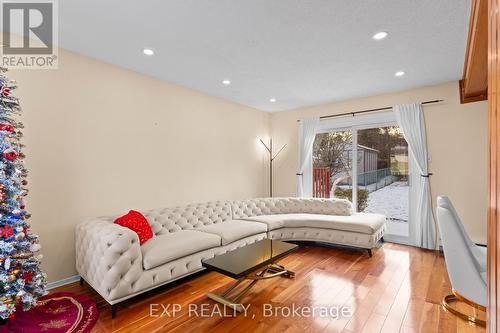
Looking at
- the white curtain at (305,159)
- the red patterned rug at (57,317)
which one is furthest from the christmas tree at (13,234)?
the white curtain at (305,159)

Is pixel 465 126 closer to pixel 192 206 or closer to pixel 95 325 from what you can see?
pixel 192 206

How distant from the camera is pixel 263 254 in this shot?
2588mm

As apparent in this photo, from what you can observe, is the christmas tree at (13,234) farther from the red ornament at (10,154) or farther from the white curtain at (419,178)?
the white curtain at (419,178)

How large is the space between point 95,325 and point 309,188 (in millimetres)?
4236

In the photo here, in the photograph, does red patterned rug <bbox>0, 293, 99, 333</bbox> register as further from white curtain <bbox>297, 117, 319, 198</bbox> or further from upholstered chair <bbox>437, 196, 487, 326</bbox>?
white curtain <bbox>297, 117, 319, 198</bbox>

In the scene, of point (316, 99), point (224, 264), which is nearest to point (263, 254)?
point (224, 264)

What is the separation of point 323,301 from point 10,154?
10.1 feet

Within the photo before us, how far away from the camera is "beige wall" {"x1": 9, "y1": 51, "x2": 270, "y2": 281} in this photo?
262 cm

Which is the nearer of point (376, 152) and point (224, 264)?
point (224, 264)

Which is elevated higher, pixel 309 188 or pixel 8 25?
pixel 8 25

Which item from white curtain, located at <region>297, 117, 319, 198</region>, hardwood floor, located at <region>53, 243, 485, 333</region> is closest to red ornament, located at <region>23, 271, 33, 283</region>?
hardwood floor, located at <region>53, 243, 485, 333</region>

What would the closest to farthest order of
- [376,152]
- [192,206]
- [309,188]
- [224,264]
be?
[224,264], [192,206], [376,152], [309,188]

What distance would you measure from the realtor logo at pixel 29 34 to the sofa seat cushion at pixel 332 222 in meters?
3.41

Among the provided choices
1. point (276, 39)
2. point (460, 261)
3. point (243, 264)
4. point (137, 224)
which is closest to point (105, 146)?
A: point (137, 224)
